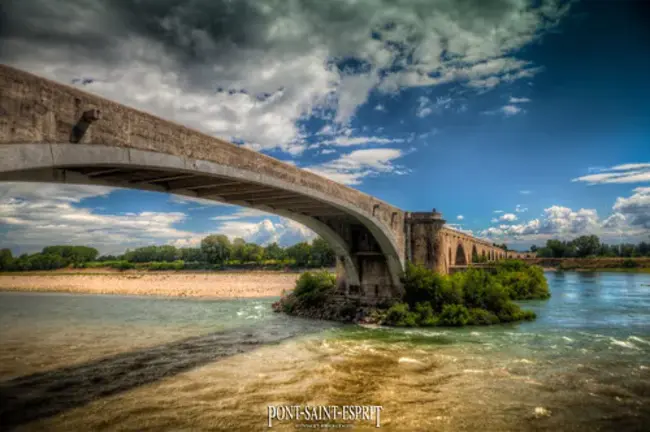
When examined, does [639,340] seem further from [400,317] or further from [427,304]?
[400,317]

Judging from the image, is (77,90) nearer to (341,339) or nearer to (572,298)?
(341,339)

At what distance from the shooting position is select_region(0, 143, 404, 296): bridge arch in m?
6.62

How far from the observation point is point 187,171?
32.5ft

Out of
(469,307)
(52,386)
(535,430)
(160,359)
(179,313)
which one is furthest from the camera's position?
(179,313)

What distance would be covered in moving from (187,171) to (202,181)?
302cm

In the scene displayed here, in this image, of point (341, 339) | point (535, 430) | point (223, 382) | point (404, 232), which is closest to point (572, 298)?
point (404, 232)

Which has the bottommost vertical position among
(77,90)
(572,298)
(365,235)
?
(572,298)

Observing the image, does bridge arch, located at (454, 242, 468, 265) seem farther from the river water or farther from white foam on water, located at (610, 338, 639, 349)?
white foam on water, located at (610, 338, 639, 349)

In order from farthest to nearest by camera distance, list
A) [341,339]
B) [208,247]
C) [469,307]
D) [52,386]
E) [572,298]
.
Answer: [208,247], [572,298], [469,307], [341,339], [52,386]

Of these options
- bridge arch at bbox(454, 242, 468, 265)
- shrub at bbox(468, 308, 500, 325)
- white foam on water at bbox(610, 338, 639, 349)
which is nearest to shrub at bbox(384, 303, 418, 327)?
shrub at bbox(468, 308, 500, 325)

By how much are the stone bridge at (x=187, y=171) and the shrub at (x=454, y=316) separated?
10.7 ft

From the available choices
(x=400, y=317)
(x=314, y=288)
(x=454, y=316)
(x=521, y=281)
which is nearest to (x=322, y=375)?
(x=400, y=317)

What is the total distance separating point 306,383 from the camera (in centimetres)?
1134

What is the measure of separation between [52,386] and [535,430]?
1203cm
